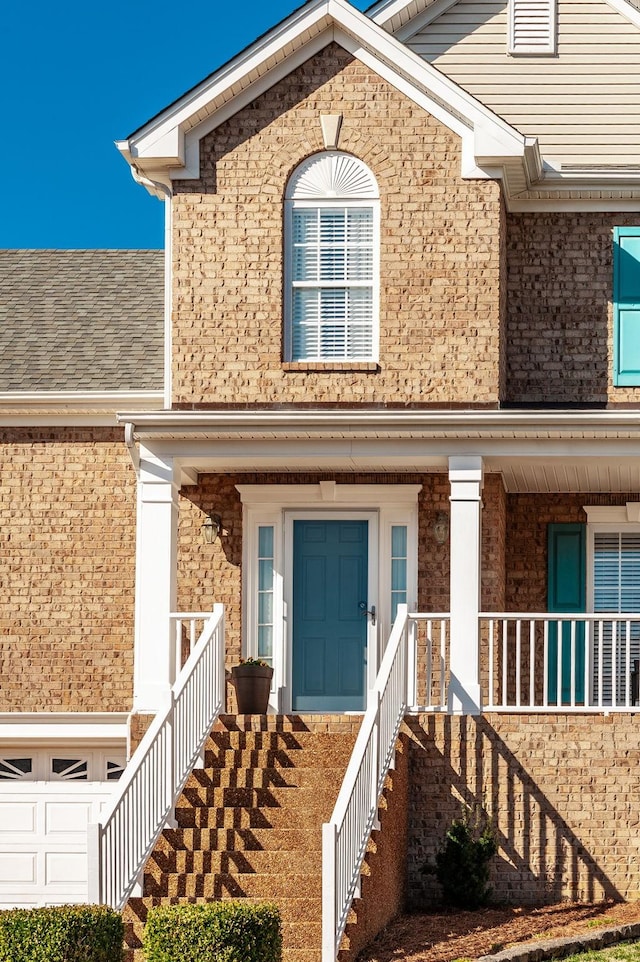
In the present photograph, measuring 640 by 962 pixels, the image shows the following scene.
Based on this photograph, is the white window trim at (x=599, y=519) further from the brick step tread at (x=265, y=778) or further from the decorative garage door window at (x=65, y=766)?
the decorative garage door window at (x=65, y=766)

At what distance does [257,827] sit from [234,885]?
81 cm

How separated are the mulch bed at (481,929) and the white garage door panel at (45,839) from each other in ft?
15.9

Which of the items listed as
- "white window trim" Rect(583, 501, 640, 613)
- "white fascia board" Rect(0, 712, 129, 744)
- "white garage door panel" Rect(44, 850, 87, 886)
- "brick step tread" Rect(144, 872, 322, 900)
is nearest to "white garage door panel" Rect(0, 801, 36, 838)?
"white garage door panel" Rect(44, 850, 87, 886)

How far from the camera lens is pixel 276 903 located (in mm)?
12219

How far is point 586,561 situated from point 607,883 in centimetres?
376

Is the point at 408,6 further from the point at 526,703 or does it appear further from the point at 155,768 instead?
the point at 155,768

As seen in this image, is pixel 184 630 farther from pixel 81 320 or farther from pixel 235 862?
pixel 81 320

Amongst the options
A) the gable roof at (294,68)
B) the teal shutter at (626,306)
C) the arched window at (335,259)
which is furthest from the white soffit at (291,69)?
the teal shutter at (626,306)

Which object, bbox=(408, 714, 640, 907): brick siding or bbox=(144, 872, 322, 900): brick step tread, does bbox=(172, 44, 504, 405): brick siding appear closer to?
bbox=(408, 714, 640, 907): brick siding

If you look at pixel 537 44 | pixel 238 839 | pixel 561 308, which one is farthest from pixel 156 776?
pixel 537 44

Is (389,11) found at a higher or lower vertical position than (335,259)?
higher

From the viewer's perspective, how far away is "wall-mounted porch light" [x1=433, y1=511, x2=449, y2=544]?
16.2m

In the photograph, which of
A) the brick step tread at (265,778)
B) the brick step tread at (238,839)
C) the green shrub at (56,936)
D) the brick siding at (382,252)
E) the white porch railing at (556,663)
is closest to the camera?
the green shrub at (56,936)

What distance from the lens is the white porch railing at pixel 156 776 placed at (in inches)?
466
